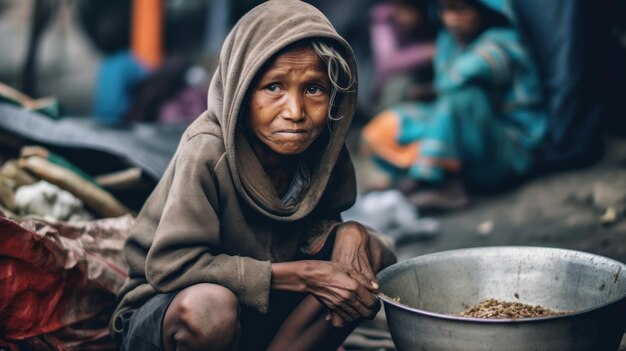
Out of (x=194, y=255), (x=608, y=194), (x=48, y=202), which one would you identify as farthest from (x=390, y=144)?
(x=194, y=255)

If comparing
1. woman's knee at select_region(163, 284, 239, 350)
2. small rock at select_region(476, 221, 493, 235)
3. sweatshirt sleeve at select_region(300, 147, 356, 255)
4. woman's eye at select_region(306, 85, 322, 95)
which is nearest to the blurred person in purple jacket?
small rock at select_region(476, 221, 493, 235)

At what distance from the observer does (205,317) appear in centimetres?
247

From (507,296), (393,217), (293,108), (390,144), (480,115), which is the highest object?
(293,108)

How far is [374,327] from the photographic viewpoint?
3.95 m

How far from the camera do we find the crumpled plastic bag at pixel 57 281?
9.92ft

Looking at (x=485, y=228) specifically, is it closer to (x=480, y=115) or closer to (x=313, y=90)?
(x=480, y=115)

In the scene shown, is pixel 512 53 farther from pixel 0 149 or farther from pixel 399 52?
pixel 0 149

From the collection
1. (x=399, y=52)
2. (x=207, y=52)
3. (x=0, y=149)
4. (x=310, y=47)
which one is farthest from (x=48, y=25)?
(x=310, y=47)

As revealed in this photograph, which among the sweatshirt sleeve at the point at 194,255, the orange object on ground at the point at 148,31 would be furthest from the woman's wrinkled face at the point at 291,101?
the orange object on ground at the point at 148,31

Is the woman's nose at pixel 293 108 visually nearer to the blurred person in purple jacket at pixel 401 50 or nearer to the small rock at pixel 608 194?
the small rock at pixel 608 194

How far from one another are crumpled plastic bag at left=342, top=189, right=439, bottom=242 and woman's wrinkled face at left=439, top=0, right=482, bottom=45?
1.32 m

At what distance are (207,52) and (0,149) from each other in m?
4.46

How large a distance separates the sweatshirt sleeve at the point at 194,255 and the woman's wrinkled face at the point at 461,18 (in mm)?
3852

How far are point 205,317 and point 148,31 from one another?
625 centimetres
